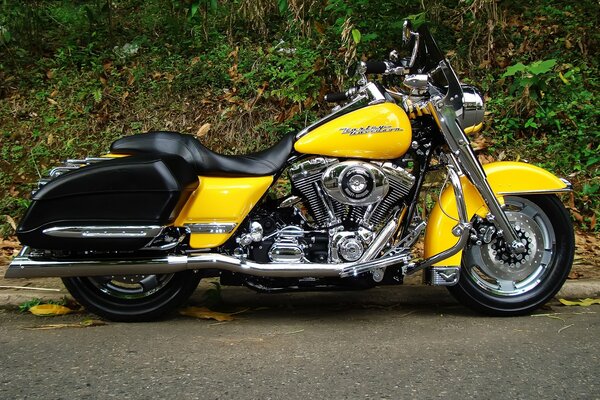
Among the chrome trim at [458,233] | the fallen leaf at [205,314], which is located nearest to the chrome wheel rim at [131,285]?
the fallen leaf at [205,314]

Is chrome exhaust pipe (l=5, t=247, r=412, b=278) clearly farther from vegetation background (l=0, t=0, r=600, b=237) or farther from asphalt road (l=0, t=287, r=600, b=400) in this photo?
vegetation background (l=0, t=0, r=600, b=237)

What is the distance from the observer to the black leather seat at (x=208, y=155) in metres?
3.97

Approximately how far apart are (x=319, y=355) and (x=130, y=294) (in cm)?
127

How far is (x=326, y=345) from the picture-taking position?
375 cm

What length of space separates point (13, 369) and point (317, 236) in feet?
5.76

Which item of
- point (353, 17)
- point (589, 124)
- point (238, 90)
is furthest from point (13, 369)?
point (589, 124)

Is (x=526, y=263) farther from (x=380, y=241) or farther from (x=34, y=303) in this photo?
(x=34, y=303)

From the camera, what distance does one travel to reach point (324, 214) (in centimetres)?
407

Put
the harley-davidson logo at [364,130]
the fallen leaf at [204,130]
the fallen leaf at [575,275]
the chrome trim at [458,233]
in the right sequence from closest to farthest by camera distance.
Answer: the harley-davidson logo at [364,130] → the chrome trim at [458,233] → the fallen leaf at [575,275] → the fallen leaf at [204,130]

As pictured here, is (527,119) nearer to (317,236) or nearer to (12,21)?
(317,236)

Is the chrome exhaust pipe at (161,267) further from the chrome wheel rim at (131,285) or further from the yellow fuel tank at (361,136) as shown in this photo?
the yellow fuel tank at (361,136)

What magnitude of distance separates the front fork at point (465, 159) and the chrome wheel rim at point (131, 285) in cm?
182

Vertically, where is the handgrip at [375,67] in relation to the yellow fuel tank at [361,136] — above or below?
above

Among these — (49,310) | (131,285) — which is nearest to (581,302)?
(131,285)
